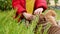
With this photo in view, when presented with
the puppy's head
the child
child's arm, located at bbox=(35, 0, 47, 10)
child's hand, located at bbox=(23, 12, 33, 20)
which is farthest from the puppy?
child's arm, located at bbox=(35, 0, 47, 10)

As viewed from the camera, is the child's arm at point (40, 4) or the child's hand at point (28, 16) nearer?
the child's hand at point (28, 16)

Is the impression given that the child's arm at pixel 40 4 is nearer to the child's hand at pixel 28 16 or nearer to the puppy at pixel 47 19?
the child's hand at pixel 28 16

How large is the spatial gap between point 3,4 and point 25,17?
7.28 metres

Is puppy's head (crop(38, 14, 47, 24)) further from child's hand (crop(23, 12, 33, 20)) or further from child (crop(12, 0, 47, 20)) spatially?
child (crop(12, 0, 47, 20))

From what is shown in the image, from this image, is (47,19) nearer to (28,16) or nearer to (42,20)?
(42,20)

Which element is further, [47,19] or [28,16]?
[28,16]

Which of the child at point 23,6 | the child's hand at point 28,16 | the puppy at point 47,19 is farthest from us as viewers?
→ the child at point 23,6

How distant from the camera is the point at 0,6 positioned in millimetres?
10609

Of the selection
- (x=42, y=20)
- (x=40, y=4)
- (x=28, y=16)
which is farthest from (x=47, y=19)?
(x=40, y=4)

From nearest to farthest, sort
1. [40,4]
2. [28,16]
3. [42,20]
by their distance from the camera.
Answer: [42,20] → [28,16] → [40,4]

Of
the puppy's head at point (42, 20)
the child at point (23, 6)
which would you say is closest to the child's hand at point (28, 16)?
the child at point (23, 6)

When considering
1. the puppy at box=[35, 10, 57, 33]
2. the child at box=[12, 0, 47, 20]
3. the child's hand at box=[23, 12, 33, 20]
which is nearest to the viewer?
the puppy at box=[35, 10, 57, 33]

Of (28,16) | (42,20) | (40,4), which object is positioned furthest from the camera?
(40,4)

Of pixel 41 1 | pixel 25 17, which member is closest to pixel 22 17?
pixel 25 17
